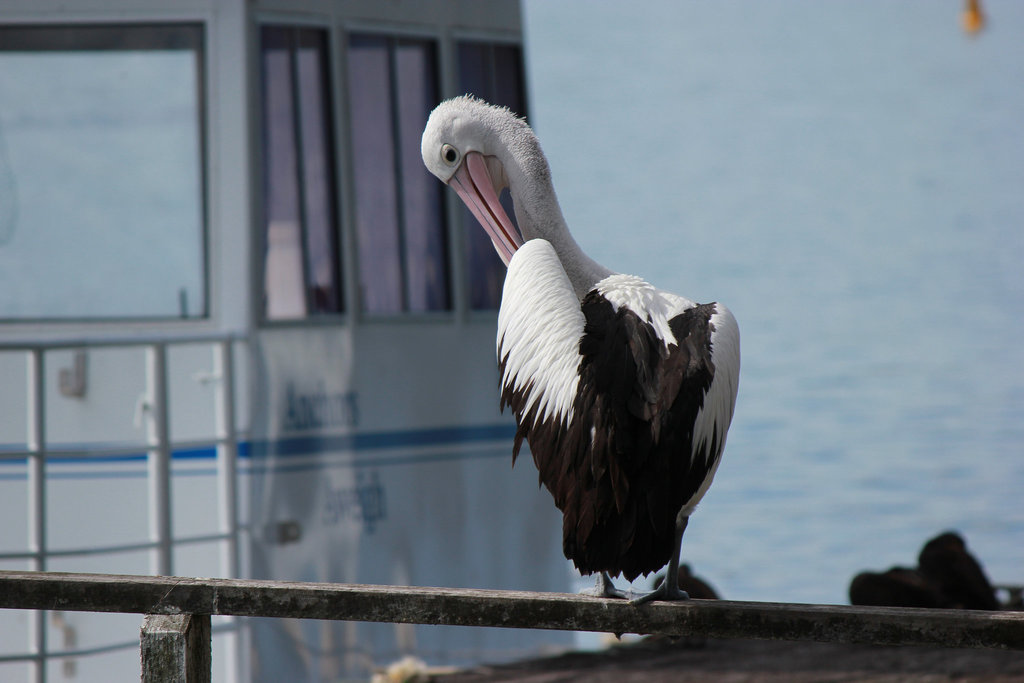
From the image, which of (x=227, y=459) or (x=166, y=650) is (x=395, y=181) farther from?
(x=166, y=650)

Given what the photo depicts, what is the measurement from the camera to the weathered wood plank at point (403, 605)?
3.08 meters

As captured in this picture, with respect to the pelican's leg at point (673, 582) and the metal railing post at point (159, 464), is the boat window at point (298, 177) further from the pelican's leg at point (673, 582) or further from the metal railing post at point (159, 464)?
the pelican's leg at point (673, 582)

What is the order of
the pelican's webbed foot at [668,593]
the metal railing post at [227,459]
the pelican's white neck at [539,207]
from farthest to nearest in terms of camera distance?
the metal railing post at [227,459]
the pelican's white neck at [539,207]
the pelican's webbed foot at [668,593]

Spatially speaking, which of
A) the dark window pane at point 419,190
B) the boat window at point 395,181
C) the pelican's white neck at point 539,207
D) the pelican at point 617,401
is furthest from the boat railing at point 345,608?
the dark window pane at point 419,190

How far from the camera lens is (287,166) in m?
7.23

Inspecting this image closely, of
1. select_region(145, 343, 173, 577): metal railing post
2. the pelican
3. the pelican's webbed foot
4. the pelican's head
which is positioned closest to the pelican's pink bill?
the pelican's head

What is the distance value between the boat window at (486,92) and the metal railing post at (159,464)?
2101 millimetres

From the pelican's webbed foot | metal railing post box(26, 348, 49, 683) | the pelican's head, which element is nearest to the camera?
the pelican's webbed foot

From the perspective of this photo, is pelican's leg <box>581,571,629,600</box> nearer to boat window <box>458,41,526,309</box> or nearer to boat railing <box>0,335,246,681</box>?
boat railing <box>0,335,246,681</box>

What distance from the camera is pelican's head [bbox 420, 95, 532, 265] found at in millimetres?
4070

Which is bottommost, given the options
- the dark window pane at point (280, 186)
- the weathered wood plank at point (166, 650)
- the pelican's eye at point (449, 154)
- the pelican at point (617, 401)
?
the weathered wood plank at point (166, 650)

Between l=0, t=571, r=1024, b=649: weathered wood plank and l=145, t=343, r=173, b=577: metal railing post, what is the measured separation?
→ 3431mm

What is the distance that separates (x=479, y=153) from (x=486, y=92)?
4.25 m

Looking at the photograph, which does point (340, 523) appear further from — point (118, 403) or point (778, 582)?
point (778, 582)
